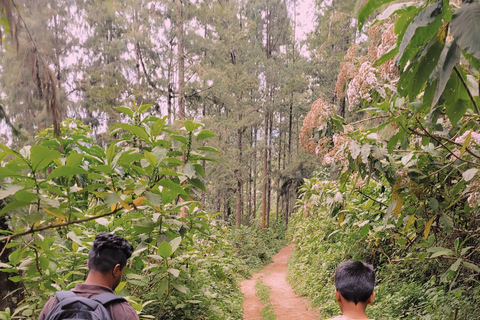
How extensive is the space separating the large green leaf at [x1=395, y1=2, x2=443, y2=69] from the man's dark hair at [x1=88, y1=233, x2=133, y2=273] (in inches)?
65.2

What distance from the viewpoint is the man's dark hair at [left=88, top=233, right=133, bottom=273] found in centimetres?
172

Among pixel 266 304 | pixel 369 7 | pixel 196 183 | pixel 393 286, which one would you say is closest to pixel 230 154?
pixel 266 304

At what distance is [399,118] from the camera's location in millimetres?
2305

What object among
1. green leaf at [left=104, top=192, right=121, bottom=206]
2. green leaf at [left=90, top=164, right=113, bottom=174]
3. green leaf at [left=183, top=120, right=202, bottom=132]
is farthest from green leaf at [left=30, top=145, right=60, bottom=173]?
green leaf at [left=183, top=120, right=202, bottom=132]

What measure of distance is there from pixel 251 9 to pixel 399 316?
20.6m

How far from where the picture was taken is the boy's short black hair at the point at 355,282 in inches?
62.2

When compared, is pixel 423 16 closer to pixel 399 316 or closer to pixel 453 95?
pixel 453 95

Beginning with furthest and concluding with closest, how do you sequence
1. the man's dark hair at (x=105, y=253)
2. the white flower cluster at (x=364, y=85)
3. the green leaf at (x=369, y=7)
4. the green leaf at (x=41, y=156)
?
the white flower cluster at (x=364, y=85) → the man's dark hair at (x=105, y=253) → the green leaf at (x=41, y=156) → the green leaf at (x=369, y=7)

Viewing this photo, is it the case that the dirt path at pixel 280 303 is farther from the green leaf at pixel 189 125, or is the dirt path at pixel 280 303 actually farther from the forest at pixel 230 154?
the green leaf at pixel 189 125

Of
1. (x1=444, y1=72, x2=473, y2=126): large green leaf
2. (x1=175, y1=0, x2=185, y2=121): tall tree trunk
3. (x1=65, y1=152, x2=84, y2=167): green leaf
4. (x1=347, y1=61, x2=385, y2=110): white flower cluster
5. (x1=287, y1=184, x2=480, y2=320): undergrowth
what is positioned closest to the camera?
(x1=444, y1=72, x2=473, y2=126): large green leaf

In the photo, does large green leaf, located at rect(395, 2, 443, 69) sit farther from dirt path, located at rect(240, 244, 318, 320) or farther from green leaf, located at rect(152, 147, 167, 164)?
dirt path, located at rect(240, 244, 318, 320)

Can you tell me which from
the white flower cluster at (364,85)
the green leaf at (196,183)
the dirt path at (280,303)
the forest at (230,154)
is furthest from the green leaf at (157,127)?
the dirt path at (280,303)

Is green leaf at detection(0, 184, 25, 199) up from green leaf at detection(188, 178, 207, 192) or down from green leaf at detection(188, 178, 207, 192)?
down

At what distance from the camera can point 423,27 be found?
974mm
